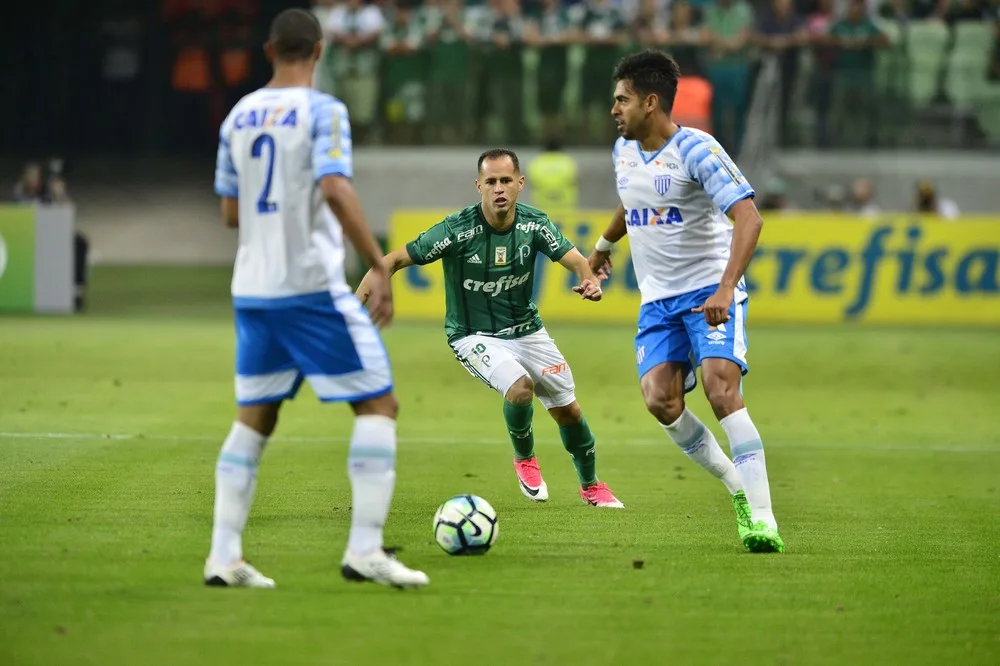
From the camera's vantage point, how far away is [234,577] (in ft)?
19.2

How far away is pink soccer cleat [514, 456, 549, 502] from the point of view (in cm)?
856

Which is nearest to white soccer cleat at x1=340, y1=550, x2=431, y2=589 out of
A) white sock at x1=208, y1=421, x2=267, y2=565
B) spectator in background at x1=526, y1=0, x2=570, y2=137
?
white sock at x1=208, y1=421, x2=267, y2=565

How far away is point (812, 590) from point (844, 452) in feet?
16.1

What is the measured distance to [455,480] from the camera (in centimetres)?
919

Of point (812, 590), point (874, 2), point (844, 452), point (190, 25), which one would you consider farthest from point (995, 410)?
point (190, 25)

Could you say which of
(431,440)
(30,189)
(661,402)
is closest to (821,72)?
(30,189)

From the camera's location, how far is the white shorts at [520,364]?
8555 mm

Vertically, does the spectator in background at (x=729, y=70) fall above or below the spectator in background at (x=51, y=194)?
above

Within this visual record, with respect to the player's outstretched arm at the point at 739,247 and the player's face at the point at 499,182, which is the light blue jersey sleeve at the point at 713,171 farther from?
the player's face at the point at 499,182

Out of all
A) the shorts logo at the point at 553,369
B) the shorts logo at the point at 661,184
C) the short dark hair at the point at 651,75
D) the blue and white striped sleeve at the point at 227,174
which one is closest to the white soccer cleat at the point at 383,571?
the blue and white striped sleeve at the point at 227,174

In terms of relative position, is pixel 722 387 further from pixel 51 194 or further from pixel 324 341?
pixel 51 194

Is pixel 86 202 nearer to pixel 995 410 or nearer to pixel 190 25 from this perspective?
pixel 190 25

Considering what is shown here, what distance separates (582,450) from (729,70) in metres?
17.0

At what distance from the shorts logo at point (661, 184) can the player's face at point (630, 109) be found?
0.25 metres
